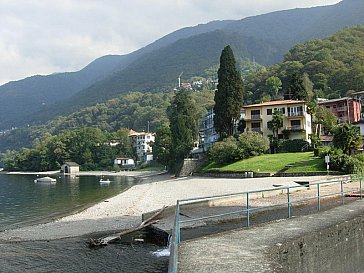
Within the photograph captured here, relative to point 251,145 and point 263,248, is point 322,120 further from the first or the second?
point 263,248

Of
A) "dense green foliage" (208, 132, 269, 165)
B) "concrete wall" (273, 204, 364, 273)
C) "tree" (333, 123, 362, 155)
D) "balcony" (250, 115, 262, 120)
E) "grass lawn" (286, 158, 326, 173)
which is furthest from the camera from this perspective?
"balcony" (250, 115, 262, 120)

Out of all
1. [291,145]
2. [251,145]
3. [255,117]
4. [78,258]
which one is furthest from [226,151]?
[78,258]

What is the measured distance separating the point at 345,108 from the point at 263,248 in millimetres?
86135

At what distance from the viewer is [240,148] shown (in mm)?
57281

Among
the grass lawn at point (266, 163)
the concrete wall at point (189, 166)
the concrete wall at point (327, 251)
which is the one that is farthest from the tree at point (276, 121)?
the concrete wall at point (327, 251)

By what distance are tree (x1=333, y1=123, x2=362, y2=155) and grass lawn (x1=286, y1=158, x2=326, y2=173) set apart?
2.84 meters

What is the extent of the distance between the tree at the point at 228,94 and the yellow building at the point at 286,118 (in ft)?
19.2

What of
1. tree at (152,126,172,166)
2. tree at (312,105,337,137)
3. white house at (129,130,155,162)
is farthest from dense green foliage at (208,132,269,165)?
white house at (129,130,155,162)

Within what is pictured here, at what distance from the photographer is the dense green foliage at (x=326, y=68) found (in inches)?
4173

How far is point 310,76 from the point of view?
4685 inches

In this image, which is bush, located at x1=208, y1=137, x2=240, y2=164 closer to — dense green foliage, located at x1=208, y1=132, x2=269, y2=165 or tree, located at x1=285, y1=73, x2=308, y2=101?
dense green foliage, located at x1=208, y1=132, x2=269, y2=165

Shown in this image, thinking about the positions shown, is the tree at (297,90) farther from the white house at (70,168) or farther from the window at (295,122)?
the white house at (70,168)

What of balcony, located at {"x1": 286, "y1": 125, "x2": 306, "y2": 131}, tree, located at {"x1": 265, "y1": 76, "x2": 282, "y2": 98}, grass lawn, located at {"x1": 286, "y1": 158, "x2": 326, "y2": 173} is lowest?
grass lawn, located at {"x1": 286, "y1": 158, "x2": 326, "y2": 173}

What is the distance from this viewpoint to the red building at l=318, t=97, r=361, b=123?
86.5 meters
